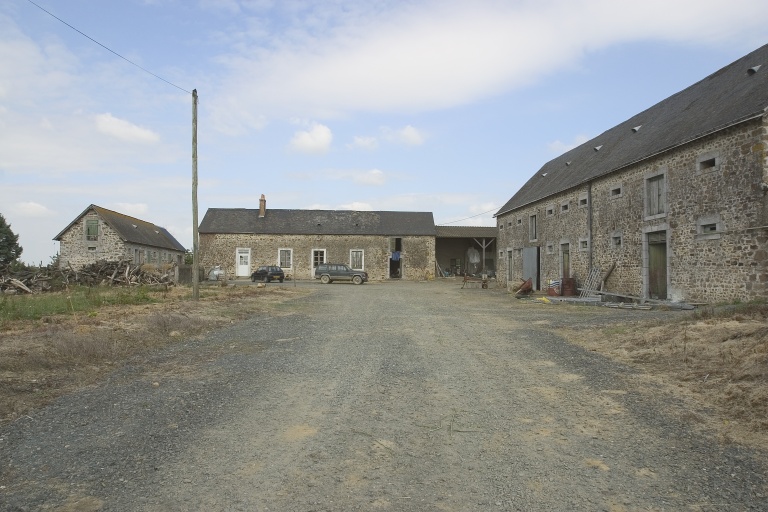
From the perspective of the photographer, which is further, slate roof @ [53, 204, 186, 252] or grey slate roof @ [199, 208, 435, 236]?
grey slate roof @ [199, 208, 435, 236]

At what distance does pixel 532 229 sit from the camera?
2822 cm

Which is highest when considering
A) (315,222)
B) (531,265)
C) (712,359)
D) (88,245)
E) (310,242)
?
(315,222)

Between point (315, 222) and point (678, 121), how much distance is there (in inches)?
1192

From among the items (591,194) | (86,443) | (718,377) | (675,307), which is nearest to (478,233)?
(591,194)

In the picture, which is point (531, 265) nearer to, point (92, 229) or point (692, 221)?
point (692, 221)

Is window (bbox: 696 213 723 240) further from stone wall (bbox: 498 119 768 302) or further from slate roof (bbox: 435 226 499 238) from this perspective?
slate roof (bbox: 435 226 499 238)

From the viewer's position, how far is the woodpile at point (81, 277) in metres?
20.6

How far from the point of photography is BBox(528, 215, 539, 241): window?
27766mm

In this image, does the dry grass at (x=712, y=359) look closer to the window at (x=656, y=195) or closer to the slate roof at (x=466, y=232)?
the window at (x=656, y=195)

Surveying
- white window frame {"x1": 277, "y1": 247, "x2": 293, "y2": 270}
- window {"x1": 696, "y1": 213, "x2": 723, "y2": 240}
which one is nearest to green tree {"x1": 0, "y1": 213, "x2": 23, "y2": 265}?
white window frame {"x1": 277, "y1": 247, "x2": 293, "y2": 270}

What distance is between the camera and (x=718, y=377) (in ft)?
20.1

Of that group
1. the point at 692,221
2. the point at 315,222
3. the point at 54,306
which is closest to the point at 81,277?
Answer: the point at 54,306

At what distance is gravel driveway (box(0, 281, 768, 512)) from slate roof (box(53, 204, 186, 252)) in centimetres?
3594

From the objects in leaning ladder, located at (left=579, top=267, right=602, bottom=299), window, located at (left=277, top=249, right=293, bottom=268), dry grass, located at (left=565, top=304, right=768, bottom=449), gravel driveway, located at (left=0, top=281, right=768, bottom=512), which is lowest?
gravel driveway, located at (left=0, top=281, right=768, bottom=512)
